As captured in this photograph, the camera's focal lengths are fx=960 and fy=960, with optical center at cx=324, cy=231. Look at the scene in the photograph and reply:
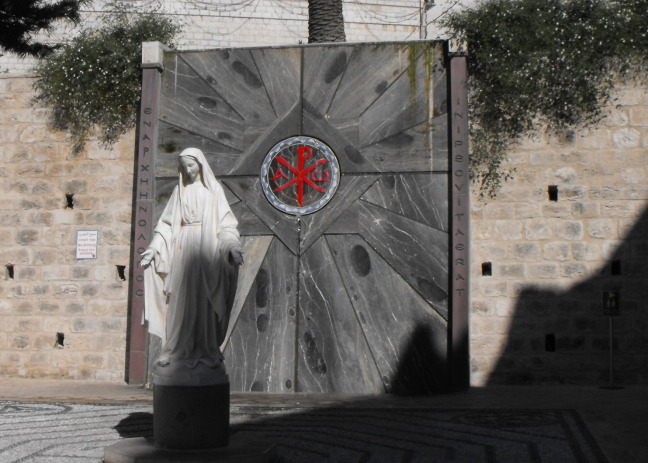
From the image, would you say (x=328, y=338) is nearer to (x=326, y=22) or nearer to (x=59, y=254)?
(x=59, y=254)

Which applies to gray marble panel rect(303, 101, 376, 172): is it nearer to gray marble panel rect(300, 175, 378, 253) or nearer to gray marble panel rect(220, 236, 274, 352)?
gray marble panel rect(300, 175, 378, 253)

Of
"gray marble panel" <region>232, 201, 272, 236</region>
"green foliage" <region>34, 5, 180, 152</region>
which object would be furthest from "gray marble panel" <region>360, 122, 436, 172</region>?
"green foliage" <region>34, 5, 180, 152</region>

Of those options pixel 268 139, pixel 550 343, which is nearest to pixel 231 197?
pixel 268 139

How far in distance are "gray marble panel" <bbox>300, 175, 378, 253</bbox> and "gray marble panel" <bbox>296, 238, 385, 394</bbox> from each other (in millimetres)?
116

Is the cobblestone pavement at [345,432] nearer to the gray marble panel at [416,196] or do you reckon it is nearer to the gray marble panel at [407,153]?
the gray marble panel at [416,196]

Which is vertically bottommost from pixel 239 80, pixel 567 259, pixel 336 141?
pixel 567 259

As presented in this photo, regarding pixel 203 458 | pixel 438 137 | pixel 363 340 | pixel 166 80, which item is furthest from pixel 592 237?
pixel 203 458

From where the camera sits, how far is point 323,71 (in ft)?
37.0

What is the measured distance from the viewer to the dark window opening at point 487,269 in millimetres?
11304

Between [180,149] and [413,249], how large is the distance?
9.88ft

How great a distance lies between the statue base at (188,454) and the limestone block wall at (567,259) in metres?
5.25

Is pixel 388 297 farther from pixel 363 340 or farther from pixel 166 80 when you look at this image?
pixel 166 80

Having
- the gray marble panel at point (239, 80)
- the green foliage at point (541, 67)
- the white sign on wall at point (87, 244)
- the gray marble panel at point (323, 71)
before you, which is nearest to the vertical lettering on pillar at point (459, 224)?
the green foliage at point (541, 67)

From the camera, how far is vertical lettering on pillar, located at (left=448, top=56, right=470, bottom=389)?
34.9 ft
